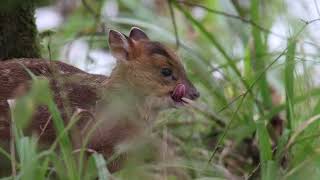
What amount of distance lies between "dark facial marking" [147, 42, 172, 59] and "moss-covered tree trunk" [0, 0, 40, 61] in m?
0.65

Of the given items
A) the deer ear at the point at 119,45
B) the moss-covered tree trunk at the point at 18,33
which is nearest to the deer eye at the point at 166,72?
the deer ear at the point at 119,45

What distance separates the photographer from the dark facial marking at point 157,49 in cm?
465

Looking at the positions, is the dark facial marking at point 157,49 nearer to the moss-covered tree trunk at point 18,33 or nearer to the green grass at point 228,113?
the green grass at point 228,113

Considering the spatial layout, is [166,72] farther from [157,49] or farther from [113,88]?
[113,88]

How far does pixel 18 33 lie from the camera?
4883 mm

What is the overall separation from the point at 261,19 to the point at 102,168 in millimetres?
2582

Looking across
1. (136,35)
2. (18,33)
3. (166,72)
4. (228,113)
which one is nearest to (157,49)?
(166,72)

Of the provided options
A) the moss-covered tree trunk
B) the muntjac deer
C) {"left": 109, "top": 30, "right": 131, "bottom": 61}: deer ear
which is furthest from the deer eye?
the moss-covered tree trunk

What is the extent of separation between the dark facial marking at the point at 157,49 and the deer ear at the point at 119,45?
0.37 feet

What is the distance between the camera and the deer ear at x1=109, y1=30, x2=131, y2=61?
4.70 metres

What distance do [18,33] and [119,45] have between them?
555mm

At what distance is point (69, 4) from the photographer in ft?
27.2

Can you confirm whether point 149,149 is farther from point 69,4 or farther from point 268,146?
point 69,4


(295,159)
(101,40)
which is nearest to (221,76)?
(101,40)
